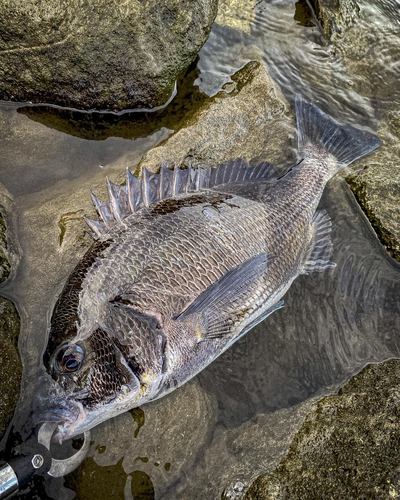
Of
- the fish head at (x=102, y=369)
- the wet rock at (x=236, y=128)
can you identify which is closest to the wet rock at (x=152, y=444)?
the fish head at (x=102, y=369)

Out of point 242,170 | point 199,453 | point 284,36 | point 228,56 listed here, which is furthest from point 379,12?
point 199,453

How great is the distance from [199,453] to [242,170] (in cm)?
237

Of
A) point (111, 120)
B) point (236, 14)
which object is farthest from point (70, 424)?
point (236, 14)

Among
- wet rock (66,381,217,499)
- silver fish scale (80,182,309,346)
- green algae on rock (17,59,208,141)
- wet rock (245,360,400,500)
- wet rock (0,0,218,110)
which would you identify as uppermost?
wet rock (0,0,218,110)

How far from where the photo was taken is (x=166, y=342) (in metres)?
2.86

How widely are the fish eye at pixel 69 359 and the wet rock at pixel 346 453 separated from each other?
143cm

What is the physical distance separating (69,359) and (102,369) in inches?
8.2

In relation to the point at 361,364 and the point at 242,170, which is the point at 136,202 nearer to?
the point at 242,170

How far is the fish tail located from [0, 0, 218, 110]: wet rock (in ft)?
4.42

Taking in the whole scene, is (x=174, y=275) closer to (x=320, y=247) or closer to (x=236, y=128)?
(x=320, y=247)

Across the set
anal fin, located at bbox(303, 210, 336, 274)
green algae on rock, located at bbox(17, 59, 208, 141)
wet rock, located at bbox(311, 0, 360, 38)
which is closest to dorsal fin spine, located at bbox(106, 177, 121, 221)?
green algae on rock, located at bbox(17, 59, 208, 141)

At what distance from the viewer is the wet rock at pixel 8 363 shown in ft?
9.15

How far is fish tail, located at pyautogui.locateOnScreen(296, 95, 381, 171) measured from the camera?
4086 mm

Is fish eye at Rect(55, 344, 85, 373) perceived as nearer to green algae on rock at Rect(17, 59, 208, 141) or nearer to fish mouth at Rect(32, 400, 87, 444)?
fish mouth at Rect(32, 400, 87, 444)
